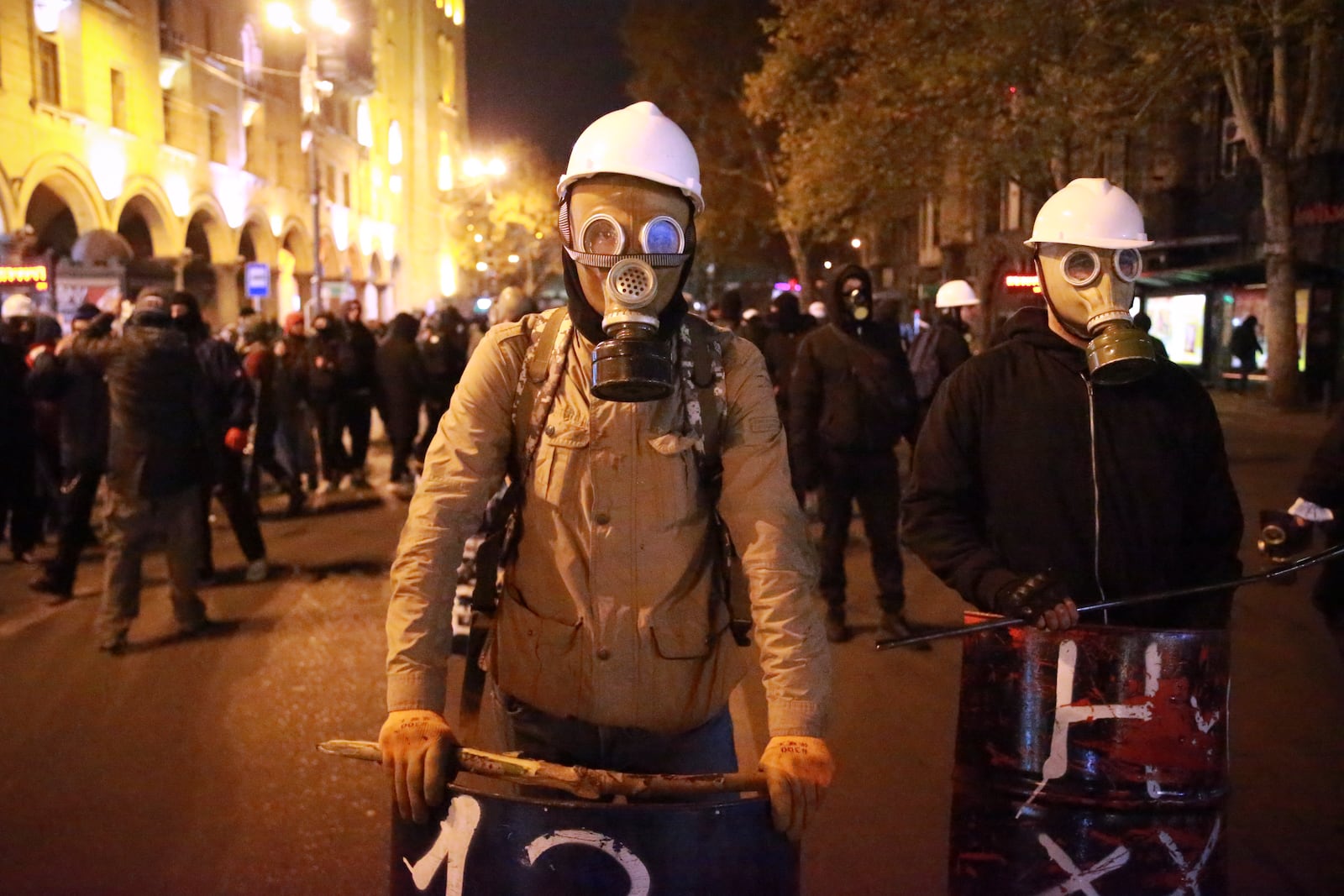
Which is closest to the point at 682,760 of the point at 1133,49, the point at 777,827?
the point at 777,827

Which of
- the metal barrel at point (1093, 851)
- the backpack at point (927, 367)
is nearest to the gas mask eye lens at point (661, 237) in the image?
the metal barrel at point (1093, 851)

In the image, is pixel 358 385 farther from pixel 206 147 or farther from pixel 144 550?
pixel 206 147

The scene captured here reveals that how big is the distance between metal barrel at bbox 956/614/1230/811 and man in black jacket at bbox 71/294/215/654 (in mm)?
5886

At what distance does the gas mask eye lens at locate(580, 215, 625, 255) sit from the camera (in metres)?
2.48

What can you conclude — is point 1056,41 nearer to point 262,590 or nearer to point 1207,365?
point 1207,365

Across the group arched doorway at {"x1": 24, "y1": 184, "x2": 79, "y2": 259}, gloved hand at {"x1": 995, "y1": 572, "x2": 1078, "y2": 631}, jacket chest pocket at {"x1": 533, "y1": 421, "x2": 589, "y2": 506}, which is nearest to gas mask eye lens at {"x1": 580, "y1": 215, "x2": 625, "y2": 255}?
jacket chest pocket at {"x1": 533, "y1": 421, "x2": 589, "y2": 506}

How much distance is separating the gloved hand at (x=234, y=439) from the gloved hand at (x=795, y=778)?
24.7 ft

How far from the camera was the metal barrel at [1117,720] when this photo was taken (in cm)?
270

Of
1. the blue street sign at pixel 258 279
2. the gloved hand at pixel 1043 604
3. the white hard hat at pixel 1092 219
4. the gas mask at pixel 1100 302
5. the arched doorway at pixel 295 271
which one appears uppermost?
the arched doorway at pixel 295 271

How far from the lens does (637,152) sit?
99.4 inches

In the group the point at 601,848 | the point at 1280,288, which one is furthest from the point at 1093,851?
the point at 1280,288

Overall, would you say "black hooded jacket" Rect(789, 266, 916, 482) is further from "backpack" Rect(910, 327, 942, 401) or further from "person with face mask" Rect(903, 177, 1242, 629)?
"person with face mask" Rect(903, 177, 1242, 629)

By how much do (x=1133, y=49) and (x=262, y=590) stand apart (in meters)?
16.3

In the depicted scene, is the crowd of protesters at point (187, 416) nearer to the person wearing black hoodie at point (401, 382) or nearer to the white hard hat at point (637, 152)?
the person wearing black hoodie at point (401, 382)
